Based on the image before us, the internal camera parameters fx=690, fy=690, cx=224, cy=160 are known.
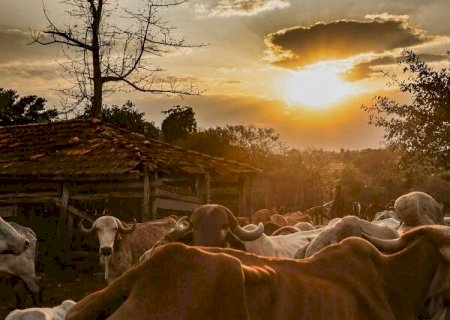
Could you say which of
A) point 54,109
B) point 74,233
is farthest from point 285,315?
point 54,109

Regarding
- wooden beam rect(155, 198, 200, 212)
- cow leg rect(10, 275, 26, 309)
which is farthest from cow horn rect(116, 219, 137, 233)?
wooden beam rect(155, 198, 200, 212)

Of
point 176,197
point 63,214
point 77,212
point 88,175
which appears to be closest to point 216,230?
point 88,175

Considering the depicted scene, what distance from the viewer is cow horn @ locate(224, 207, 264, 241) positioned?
356 inches

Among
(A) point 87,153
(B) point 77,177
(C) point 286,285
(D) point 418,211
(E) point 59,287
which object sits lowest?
(E) point 59,287

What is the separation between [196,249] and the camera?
3158 millimetres

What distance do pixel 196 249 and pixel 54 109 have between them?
144 feet

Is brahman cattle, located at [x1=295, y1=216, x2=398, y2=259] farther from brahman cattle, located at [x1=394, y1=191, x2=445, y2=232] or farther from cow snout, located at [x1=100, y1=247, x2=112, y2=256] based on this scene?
cow snout, located at [x1=100, y1=247, x2=112, y2=256]

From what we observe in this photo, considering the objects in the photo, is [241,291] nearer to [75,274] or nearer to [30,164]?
[75,274]

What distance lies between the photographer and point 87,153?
883 inches

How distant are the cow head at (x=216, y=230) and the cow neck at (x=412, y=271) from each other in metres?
4.04

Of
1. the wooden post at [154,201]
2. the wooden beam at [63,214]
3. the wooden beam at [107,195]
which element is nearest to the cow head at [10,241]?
the wooden post at [154,201]

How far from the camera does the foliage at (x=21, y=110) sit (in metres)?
41.8

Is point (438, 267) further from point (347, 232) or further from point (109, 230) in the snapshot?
point (109, 230)

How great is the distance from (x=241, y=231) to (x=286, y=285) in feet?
18.6
